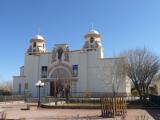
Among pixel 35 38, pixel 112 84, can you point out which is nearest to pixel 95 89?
pixel 112 84

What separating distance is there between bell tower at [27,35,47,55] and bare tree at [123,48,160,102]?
1170 inches

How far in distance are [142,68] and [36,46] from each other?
3493cm

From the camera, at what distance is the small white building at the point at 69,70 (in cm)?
6472

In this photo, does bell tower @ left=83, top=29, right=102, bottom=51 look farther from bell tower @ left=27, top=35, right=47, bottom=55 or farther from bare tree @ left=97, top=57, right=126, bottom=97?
bell tower @ left=27, top=35, right=47, bottom=55

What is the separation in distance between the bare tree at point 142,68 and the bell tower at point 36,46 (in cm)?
2973

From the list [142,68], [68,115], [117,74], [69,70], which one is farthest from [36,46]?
[68,115]

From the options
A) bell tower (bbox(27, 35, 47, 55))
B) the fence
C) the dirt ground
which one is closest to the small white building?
bell tower (bbox(27, 35, 47, 55))

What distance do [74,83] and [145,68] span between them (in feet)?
73.4

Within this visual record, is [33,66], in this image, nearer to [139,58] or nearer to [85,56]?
[85,56]

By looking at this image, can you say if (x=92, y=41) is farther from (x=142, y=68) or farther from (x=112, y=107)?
(x=112, y=107)

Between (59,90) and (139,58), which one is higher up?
(139,58)

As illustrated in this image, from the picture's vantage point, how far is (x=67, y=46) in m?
70.4

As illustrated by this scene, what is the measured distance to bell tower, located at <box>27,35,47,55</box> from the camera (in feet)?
246

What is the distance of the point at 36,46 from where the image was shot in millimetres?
75312
